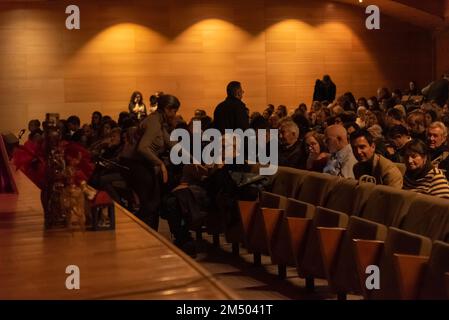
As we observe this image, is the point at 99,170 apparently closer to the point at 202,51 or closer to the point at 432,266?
the point at 432,266

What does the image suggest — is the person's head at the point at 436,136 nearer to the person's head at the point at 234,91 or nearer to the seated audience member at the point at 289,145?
the seated audience member at the point at 289,145

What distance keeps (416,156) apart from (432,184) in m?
0.23

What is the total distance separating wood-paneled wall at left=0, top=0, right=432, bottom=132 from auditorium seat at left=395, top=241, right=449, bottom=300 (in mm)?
14644

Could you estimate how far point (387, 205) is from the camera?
5.48 meters

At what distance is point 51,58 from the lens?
1833 centimetres

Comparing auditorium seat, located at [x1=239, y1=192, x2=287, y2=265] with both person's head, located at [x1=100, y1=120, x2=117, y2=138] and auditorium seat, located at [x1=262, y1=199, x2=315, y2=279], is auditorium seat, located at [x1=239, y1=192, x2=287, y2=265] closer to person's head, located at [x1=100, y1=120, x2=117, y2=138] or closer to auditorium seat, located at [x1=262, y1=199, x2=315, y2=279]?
auditorium seat, located at [x1=262, y1=199, x2=315, y2=279]

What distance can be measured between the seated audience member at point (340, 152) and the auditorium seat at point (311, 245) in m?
1.09

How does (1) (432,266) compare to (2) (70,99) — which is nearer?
(1) (432,266)

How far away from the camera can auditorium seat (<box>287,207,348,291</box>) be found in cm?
582

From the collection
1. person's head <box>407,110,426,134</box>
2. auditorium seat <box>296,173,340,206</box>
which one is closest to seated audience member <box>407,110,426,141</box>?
person's head <box>407,110,426,134</box>

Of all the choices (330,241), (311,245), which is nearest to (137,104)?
(311,245)

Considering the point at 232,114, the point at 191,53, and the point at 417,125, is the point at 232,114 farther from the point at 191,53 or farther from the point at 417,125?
the point at 191,53
